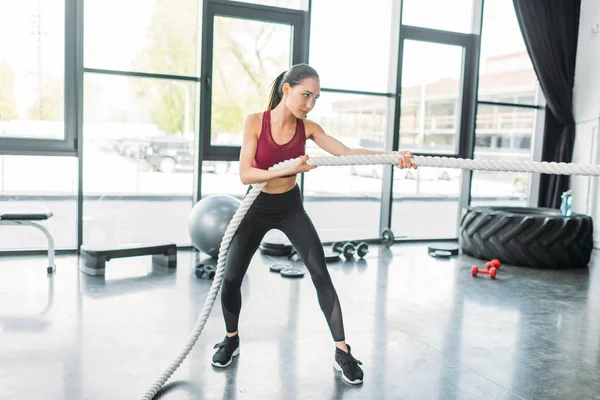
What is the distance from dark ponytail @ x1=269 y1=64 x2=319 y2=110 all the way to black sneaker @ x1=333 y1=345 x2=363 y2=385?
3.89 ft

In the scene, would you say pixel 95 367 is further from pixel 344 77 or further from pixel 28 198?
pixel 344 77

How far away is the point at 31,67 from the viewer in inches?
191

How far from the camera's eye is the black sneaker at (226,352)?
2625mm

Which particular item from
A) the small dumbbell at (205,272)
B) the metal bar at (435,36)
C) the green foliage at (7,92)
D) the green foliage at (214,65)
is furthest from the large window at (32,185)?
the metal bar at (435,36)

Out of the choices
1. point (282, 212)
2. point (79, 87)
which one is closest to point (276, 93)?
point (282, 212)

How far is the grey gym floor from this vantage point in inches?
96.4

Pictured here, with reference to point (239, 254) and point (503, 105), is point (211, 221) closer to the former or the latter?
point (239, 254)

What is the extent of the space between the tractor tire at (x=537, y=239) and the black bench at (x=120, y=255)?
2864mm

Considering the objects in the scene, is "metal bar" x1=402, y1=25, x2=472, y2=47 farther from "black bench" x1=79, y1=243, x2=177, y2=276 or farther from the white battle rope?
the white battle rope

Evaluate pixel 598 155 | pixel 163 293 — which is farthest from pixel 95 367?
pixel 598 155

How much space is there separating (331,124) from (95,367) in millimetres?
3968

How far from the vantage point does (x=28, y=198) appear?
5324 mm

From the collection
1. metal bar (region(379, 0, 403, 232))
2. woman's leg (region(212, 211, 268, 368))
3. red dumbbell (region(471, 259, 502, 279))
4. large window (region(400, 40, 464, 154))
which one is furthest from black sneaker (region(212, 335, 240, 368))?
large window (region(400, 40, 464, 154))

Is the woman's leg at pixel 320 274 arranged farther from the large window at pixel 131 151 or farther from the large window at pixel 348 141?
the large window at pixel 131 151
